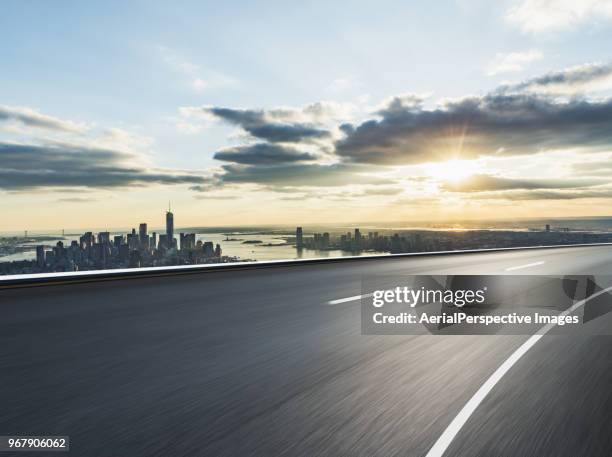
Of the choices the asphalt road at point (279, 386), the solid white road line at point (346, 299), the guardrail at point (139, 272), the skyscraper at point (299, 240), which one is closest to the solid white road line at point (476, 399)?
the asphalt road at point (279, 386)

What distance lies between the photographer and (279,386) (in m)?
5.77

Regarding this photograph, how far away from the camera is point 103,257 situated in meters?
27.5

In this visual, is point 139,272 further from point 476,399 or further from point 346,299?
point 476,399

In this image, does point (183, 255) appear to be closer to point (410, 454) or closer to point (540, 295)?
point (540, 295)

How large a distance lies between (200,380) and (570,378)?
3971 millimetres

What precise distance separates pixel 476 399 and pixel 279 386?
1889 millimetres

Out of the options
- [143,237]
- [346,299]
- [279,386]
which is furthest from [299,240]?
[279,386]

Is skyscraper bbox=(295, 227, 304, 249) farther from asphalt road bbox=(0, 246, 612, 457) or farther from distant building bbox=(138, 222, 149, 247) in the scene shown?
asphalt road bbox=(0, 246, 612, 457)

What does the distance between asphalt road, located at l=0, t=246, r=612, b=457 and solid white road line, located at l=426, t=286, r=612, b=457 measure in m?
0.06

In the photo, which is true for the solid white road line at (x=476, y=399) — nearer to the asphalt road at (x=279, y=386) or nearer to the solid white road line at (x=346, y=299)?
the asphalt road at (x=279, y=386)

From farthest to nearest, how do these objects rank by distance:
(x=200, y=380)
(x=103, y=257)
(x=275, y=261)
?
(x=103, y=257) → (x=275, y=261) → (x=200, y=380)

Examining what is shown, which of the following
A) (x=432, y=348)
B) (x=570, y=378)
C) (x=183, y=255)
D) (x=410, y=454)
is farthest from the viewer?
(x=183, y=255)

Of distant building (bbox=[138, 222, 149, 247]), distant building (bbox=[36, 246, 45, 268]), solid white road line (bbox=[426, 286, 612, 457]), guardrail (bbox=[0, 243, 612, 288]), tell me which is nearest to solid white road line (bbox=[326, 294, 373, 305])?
solid white road line (bbox=[426, 286, 612, 457])

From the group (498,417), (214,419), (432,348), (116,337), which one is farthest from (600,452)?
(116,337)
